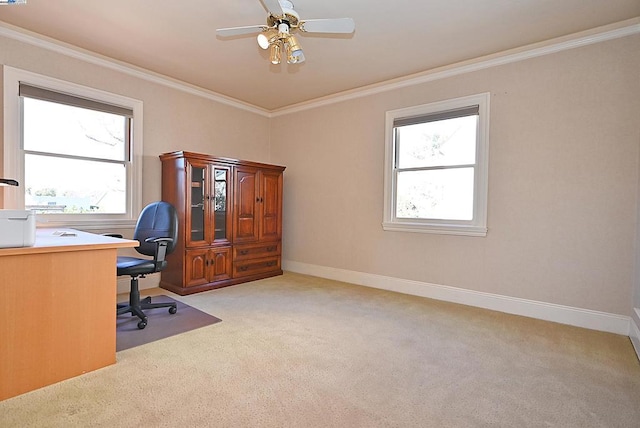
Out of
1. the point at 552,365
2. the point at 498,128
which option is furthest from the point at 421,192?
the point at 552,365

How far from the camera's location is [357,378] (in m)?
1.97

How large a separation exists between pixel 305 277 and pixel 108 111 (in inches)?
124

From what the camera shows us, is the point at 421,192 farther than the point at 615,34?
Yes

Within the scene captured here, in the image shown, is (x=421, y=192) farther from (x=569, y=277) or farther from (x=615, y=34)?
(x=615, y=34)

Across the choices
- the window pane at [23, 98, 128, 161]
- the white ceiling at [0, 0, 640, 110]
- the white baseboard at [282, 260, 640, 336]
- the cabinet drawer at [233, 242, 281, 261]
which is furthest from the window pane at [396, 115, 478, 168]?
the window pane at [23, 98, 128, 161]

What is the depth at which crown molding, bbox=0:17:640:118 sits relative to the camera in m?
2.80

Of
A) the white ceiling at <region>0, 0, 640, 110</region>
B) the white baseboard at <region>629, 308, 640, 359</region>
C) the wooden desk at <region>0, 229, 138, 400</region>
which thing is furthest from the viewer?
the white ceiling at <region>0, 0, 640, 110</region>

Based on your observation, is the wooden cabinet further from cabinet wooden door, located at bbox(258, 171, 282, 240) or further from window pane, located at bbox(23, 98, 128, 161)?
window pane, located at bbox(23, 98, 128, 161)

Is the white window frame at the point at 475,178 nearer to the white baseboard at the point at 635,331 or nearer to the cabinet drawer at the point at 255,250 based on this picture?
the white baseboard at the point at 635,331

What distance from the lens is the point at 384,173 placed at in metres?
4.12

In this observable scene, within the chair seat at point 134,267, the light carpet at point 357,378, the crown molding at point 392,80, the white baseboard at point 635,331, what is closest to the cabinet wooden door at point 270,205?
the crown molding at point 392,80

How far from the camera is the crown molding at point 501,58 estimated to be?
274 centimetres

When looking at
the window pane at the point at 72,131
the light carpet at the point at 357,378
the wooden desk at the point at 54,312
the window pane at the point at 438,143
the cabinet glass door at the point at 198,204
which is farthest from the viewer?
the cabinet glass door at the point at 198,204

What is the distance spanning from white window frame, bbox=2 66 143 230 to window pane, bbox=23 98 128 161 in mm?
101
